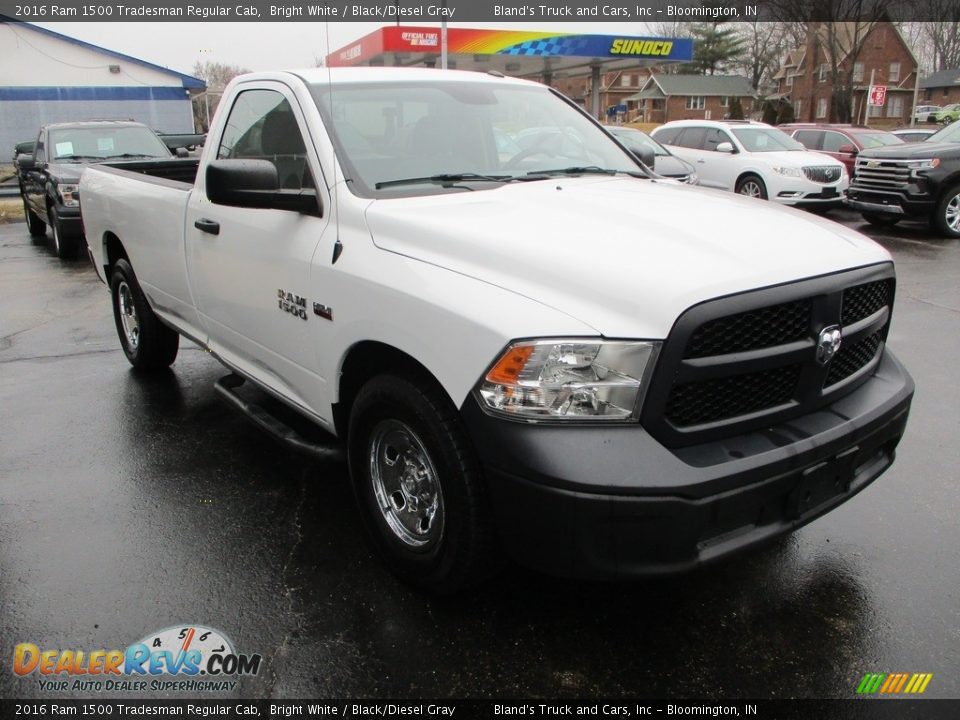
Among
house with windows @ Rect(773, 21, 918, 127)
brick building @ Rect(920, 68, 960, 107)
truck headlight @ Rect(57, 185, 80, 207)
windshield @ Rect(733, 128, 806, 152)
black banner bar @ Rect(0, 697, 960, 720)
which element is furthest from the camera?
brick building @ Rect(920, 68, 960, 107)

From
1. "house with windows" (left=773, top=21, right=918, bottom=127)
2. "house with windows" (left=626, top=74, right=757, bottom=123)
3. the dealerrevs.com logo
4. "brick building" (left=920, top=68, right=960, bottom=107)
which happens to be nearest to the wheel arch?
the dealerrevs.com logo

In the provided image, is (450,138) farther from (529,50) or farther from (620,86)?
(620,86)

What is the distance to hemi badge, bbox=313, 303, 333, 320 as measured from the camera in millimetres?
3050

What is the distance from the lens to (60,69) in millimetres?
35625

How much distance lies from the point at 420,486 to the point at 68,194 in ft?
32.8

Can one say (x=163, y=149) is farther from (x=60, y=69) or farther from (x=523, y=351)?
(x=60, y=69)

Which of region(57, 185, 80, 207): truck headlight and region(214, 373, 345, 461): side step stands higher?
region(57, 185, 80, 207): truck headlight

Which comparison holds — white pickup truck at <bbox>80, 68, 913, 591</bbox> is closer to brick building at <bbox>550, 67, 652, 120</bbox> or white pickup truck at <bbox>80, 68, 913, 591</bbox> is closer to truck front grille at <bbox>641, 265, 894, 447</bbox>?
truck front grille at <bbox>641, 265, 894, 447</bbox>

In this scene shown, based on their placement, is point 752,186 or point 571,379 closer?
point 571,379

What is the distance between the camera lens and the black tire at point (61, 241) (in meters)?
10.9

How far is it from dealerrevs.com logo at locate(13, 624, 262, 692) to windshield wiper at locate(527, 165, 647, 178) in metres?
2.41

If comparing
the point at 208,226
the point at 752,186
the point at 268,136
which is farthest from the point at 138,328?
the point at 752,186

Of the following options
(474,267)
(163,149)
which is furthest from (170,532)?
(163,149)

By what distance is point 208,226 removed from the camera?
396 cm
